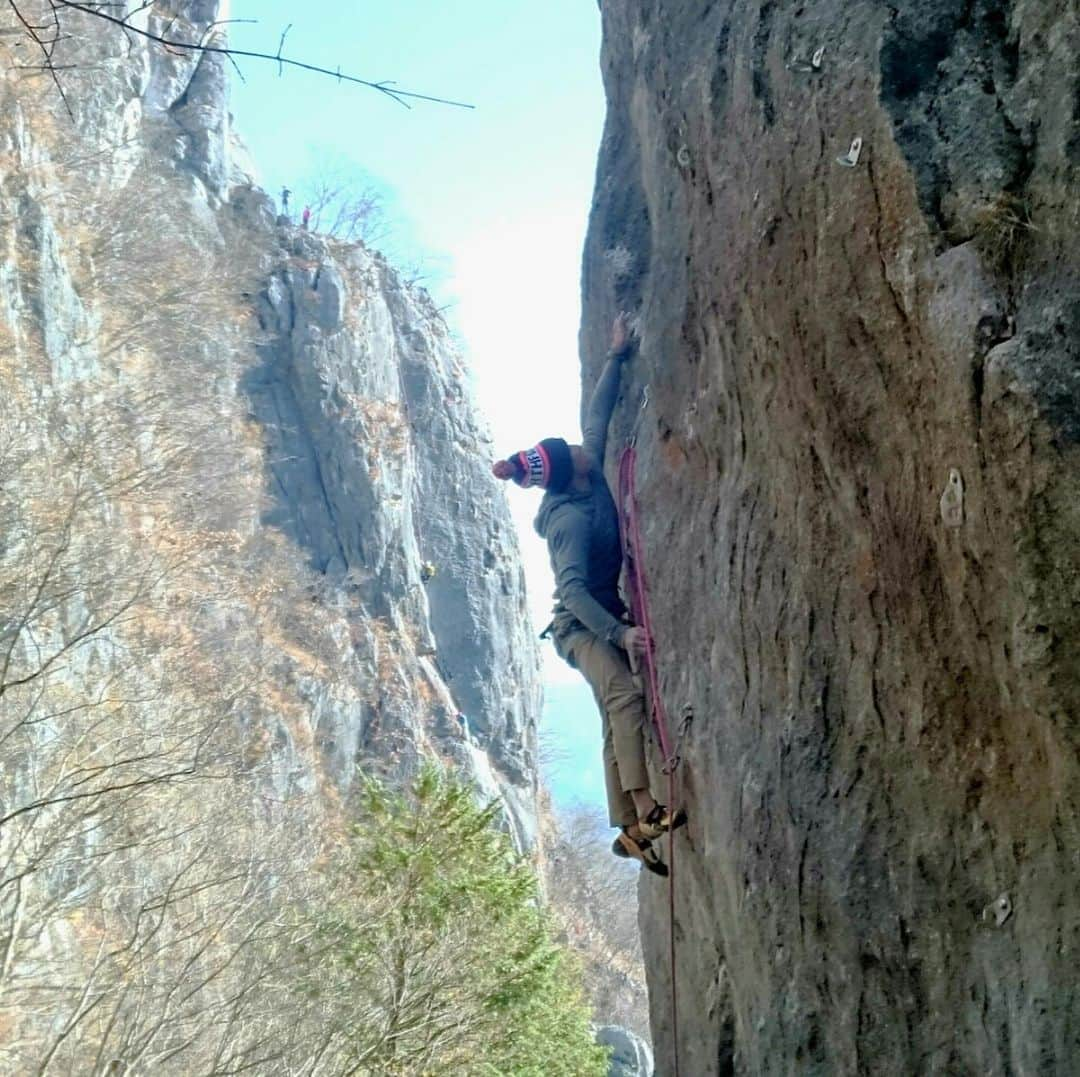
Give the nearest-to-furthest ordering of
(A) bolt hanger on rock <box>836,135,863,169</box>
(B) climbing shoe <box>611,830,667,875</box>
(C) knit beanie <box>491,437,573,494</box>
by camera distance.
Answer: (A) bolt hanger on rock <box>836,135,863,169</box>, (B) climbing shoe <box>611,830,667,875</box>, (C) knit beanie <box>491,437,573,494</box>

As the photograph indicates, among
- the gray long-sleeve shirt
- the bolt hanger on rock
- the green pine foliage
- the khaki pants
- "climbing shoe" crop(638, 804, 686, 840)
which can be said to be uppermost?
the bolt hanger on rock

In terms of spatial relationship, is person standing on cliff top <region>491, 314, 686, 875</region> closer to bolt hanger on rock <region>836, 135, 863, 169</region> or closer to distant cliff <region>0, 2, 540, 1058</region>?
bolt hanger on rock <region>836, 135, 863, 169</region>

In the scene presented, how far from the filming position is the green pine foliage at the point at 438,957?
11.8 m

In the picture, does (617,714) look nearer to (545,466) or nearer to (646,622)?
(646,622)

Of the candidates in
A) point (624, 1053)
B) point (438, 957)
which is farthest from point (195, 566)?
point (624, 1053)

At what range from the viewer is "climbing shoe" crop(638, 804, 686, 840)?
5.89 meters

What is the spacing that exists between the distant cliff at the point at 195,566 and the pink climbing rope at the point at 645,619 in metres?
3.48

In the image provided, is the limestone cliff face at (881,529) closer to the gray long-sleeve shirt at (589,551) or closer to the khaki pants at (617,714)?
the khaki pants at (617,714)

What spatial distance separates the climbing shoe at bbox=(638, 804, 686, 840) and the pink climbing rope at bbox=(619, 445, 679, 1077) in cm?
5

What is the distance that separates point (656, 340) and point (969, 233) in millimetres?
2669

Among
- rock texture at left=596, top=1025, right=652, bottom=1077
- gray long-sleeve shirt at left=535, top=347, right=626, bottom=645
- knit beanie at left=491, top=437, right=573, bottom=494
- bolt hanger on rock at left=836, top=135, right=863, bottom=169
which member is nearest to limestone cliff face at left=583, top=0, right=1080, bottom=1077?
bolt hanger on rock at left=836, top=135, right=863, bottom=169

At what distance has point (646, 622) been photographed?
6.27m

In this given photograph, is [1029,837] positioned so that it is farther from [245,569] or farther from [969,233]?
[245,569]

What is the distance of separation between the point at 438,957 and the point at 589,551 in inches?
304
